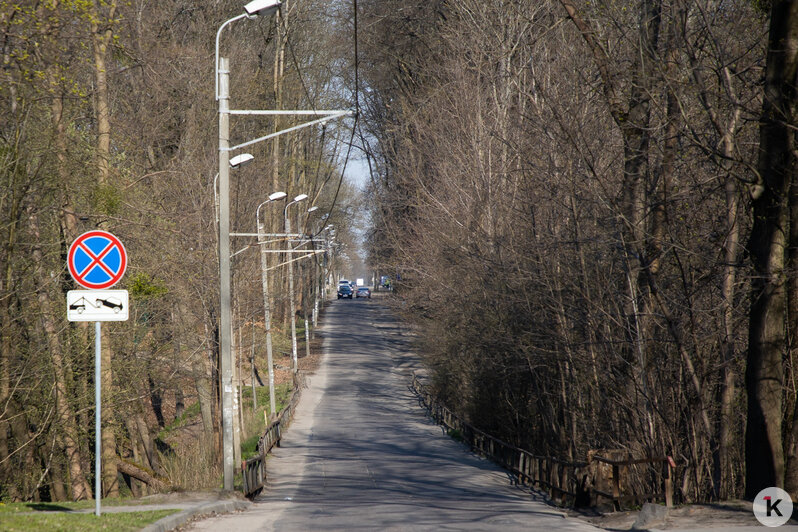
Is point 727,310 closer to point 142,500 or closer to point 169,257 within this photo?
point 142,500

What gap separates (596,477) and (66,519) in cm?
842

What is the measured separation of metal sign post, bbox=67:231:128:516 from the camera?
9.85 meters

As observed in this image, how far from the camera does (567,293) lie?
1838cm

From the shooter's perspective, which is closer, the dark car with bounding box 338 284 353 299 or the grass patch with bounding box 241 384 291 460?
the grass patch with bounding box 241 384 291 460

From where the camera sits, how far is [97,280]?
10023 mm

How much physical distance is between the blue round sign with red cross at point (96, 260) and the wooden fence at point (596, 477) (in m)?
7.70

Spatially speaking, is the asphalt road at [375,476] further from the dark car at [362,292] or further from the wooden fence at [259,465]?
the dark car at [362,292]

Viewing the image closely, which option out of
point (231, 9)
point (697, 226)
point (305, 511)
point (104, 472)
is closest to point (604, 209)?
point (697, 226)

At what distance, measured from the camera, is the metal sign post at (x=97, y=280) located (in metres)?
9.85

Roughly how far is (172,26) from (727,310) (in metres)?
26.7

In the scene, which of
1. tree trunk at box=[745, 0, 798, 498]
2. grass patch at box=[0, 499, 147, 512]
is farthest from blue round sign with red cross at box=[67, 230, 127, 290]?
tree trunk at box=[745, 0, 798, 498]

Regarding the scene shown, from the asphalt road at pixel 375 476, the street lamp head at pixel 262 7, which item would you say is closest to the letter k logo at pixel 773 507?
the asphalt road at pixel 375 476

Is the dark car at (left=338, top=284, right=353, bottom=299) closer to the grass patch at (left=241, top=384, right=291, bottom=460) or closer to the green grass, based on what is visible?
the grass patch at (left=241, top=384, right=291, bottom=460)

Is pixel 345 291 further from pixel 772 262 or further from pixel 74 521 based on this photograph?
pixel 74 521
